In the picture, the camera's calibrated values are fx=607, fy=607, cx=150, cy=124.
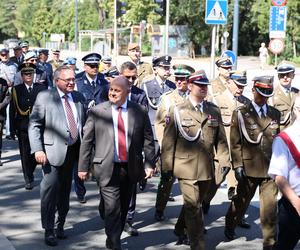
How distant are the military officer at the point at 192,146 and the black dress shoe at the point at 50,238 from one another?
1478mm

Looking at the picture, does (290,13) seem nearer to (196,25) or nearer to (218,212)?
(196,25)

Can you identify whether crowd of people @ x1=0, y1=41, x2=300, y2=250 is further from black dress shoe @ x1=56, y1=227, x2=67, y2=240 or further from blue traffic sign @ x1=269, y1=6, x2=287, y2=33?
blue traffic sign @ x1=269, y1=6, x2=287, y2=33

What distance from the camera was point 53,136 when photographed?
6.55 meters

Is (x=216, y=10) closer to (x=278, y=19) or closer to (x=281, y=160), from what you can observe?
(x=278, y=19)

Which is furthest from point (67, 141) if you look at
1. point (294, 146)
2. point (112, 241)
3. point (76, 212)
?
point (294, 146)

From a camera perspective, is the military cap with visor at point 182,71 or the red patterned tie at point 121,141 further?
the military cap with visor at point 182,71

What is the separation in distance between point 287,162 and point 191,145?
176 cm

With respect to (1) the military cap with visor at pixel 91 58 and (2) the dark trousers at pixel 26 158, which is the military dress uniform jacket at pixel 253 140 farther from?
(2) the dark trousers at pixel 26 158

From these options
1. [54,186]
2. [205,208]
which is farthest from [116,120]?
[205,208]

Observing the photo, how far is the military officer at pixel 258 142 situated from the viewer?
6324mm

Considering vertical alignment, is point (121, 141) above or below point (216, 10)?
below

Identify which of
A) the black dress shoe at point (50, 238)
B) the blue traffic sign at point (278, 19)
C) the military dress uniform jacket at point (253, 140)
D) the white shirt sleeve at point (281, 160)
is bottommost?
the black dress shoe at point (50, 238)

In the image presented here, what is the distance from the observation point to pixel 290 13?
4934 centimetres

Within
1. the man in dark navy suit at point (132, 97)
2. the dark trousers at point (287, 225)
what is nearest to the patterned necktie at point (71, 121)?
the man in dark navy suit at point (132, 97)
